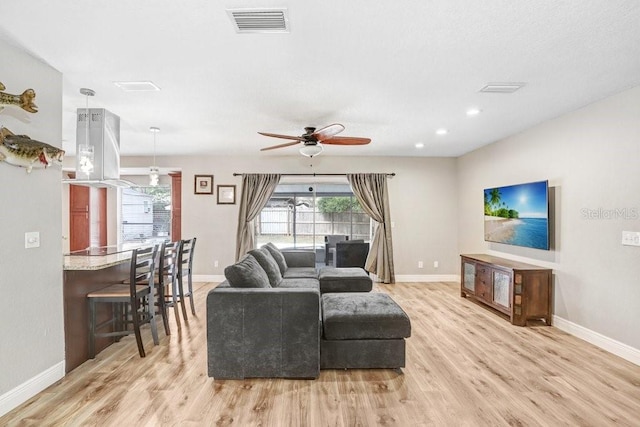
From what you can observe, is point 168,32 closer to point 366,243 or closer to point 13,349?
point 13,349

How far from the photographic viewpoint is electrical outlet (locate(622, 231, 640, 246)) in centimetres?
304

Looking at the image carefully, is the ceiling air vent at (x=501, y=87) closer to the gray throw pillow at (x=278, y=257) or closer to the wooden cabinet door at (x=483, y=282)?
the wooden cabinet door at (x=483, y=282)

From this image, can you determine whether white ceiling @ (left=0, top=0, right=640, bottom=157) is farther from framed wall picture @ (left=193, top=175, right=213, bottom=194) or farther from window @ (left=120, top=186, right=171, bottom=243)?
window @ (left=120, top=186, right=171, bottom=243)

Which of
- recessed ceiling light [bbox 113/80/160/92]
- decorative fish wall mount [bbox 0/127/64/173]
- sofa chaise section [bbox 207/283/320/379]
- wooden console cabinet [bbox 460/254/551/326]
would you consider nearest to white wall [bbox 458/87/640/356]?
wooden console cabinet [bbox 460/254/551/326]

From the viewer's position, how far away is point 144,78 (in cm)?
290

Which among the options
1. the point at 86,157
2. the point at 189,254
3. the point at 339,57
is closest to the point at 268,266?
the point at 189,254

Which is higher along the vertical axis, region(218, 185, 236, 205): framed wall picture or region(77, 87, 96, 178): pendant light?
region(77, 87, 96, 178): pendant light

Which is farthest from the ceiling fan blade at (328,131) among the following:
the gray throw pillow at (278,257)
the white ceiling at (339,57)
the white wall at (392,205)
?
Answer: the white wall at (392,205)

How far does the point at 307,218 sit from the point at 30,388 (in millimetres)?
5081

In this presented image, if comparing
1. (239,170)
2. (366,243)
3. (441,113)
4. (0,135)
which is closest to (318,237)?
(366,243)

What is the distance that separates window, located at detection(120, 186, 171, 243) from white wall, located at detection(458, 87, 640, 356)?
6.99 meters

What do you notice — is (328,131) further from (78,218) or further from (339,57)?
(78,218)

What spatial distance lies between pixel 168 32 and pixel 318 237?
5243 millimetres

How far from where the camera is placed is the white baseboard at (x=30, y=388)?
2258 millimetres
